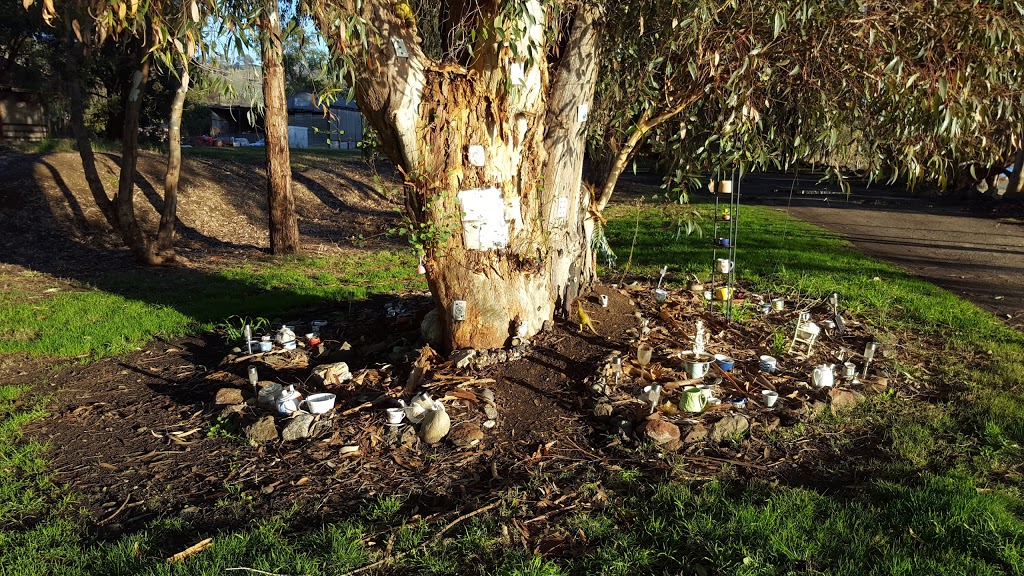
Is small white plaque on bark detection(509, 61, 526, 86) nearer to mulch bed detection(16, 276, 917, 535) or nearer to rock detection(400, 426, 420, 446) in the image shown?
mulch bed detection(16, 276, 917, 535)

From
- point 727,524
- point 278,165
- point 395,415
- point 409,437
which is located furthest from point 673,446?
point 278,165

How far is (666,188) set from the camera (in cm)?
511

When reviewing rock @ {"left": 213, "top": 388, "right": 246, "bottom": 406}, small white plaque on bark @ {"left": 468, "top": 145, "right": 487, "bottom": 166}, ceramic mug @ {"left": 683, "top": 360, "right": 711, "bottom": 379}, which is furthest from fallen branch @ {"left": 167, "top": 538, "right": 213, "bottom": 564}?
ceramic mug @ {"left": 683, "top": 360, "right": 711, "bottom": 379}

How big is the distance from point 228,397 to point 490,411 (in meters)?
1.75

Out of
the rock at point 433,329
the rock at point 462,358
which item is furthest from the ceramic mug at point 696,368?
the rock at point 433,329

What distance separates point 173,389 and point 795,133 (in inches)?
208

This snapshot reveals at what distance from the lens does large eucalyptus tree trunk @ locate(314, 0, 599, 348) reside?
3973 millimetres

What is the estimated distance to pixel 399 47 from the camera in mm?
3916

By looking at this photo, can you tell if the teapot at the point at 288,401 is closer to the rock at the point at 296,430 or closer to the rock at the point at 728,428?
the rock at the point at 296,430

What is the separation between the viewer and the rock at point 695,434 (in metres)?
3.58

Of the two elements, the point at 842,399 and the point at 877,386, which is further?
the point at 877,386

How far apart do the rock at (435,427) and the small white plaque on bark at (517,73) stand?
216 cm

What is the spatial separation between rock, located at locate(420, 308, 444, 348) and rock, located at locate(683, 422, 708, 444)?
196cm

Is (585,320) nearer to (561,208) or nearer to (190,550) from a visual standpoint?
(561,208)
